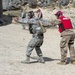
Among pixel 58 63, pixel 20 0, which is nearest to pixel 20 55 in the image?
pixel 58 63

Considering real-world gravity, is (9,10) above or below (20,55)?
below

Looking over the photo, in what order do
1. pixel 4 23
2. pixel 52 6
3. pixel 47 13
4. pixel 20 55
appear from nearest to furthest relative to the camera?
1. pixel 20 55
2. pixel 4 23
3. pixel 47 13
4. pixel 52 6

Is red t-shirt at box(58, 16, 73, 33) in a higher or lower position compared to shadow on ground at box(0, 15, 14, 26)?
higher

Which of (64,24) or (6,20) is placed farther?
(6,20)

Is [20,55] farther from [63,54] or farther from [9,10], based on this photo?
[9,10]

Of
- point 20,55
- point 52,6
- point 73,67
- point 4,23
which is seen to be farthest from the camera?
point 52,6

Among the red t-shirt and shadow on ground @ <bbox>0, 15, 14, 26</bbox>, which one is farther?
shadow on ground @ <bbox>0, 15, 14, 26</bbox>

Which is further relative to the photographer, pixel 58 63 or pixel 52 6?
pixel 52 6

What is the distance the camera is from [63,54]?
416 inches

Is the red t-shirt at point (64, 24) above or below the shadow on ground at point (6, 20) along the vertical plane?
above

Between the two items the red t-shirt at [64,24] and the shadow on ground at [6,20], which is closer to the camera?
the red t-shirt at [64,24]

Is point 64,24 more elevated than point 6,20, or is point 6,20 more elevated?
point 64,24

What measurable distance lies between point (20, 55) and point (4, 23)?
14677mm

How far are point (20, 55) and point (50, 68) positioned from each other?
2454mm
